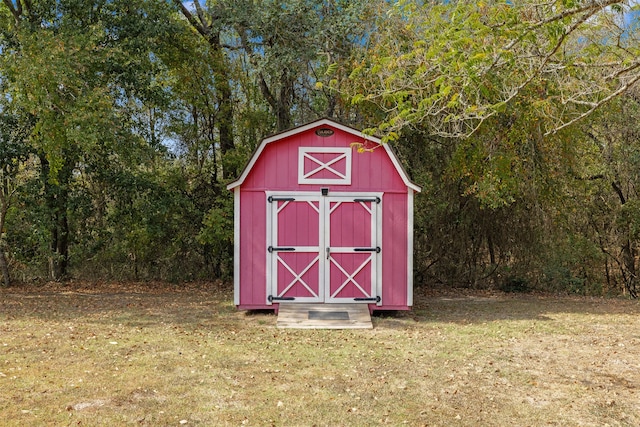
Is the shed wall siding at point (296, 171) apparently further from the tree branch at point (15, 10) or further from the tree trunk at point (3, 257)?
the tree branch at point (15, 10)

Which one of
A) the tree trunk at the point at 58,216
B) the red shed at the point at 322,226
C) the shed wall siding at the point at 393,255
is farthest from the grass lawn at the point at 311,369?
the tree trunk at the point at 58,216

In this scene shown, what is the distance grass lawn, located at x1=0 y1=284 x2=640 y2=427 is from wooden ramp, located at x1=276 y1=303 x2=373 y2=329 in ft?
0.78

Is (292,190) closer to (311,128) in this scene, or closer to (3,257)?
(311,128)

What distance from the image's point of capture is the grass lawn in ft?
16.2

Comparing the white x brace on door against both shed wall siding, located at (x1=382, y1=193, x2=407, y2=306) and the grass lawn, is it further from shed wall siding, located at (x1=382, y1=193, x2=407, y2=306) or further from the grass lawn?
the grass lawn

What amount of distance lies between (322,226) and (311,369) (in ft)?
12.0

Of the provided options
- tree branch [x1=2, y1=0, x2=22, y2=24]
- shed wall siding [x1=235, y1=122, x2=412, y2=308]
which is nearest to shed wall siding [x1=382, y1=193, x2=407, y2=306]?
shed wall siding [x1=235, y1=122, x2=412, y2=308]

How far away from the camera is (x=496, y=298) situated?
42.5ft

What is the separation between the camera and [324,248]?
964cm

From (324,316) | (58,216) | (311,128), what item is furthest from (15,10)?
(324,316)

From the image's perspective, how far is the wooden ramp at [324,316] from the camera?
344 inches

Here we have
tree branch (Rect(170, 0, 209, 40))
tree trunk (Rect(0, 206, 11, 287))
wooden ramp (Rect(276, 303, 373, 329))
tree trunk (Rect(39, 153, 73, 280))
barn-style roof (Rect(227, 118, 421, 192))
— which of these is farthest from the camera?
tree branch (Rect(170, 0, 209, 40))

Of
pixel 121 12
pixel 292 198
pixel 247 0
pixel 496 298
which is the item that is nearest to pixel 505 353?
pixel 292 198

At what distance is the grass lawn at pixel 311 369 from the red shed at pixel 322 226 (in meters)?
0.58
